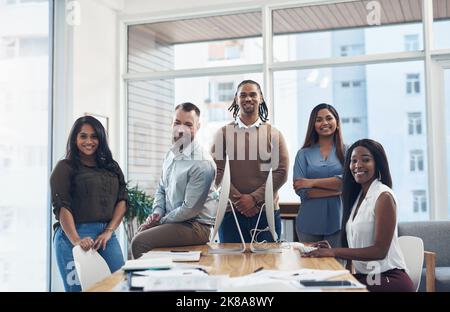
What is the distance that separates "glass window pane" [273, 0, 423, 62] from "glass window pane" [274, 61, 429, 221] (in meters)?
0.17

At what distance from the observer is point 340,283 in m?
1.62

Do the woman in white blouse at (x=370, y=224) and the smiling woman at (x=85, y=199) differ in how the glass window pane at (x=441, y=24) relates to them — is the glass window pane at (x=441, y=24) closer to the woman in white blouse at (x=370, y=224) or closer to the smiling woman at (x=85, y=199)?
the woman in white blouse at (x=370, y=224)

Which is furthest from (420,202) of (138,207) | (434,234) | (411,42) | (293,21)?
(138,207)

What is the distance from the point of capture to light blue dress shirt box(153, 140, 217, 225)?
274cm

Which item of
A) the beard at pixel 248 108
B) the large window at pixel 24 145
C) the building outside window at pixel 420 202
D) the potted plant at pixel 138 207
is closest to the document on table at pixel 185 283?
the beard at pixel 248 108

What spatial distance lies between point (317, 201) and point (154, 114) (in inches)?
105

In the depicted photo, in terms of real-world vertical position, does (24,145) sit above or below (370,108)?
below

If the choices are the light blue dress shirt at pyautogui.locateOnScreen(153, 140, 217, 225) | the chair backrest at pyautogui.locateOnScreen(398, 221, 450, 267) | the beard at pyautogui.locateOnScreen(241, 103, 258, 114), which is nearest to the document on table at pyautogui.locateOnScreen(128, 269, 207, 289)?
the light blue dress shirt at pyautogui.locateOnScreen(153, 140, 217, 225)

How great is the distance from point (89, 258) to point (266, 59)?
9.74 ft

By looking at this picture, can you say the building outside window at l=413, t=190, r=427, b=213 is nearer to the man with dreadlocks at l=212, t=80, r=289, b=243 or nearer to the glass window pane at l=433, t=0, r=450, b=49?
the glass window pane at l=433, t=0, r=450, b=49

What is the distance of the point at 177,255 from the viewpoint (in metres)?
2.25

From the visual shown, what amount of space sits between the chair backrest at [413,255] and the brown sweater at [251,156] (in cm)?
81

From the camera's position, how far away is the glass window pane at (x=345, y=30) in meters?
4.44

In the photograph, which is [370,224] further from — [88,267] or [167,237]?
[88,267]
